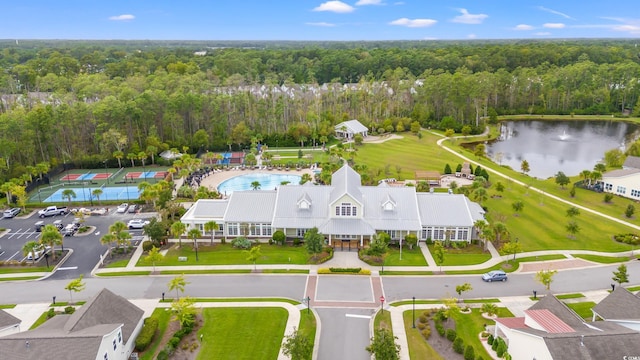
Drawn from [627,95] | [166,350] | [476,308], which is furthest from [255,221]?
[627,95]

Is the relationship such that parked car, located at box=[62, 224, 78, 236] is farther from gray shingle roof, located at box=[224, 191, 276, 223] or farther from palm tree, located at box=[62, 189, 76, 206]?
gray shingle roof, located at box=[224, 191, 276, 223]

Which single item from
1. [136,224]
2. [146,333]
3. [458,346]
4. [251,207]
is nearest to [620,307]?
[458,346]

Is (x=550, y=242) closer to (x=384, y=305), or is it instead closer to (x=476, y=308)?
(x=476, y=308)

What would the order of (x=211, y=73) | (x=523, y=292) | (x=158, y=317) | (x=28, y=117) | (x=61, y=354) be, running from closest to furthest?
(x=61, y=354) < (x=158, y=317) < (x=523, y=292) < (x=28, y=117) < (x=211, y=73)

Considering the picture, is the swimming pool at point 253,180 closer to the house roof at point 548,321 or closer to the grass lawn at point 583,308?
the grass lawn at point 583,308

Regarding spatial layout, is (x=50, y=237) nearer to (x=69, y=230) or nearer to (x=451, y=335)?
(x=69, y=230)

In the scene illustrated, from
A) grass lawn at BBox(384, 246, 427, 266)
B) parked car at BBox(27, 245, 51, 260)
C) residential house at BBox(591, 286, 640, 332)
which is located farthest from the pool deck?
residential house at BBox(591, 286, 640, 332)
